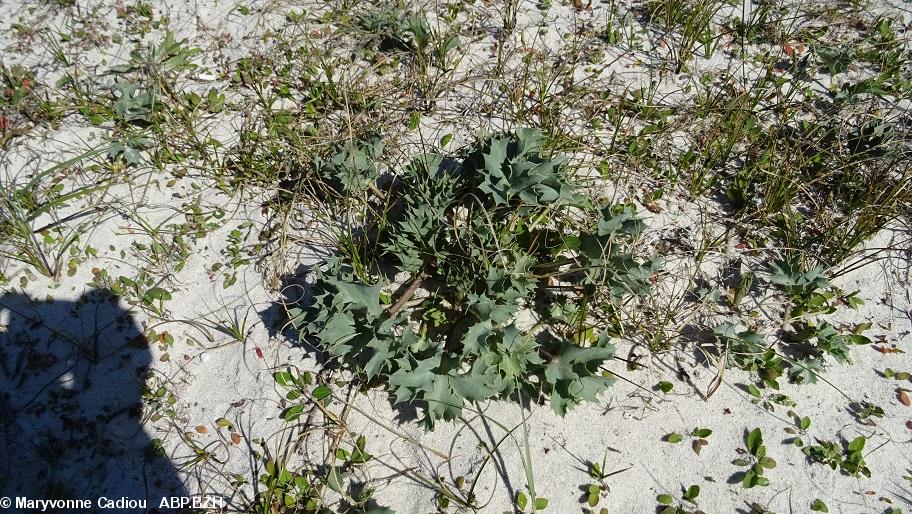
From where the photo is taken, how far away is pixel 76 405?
242cm

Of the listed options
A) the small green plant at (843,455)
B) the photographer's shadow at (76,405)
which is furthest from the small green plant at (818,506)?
the photographer's shadow at (76,405)

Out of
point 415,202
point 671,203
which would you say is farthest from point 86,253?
point 671,203

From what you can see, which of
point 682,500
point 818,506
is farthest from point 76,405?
point 818,506

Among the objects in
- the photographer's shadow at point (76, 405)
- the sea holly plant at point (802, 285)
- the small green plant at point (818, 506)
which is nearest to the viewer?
the small green plant at point (818, 506)

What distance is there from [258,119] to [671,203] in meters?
2.22

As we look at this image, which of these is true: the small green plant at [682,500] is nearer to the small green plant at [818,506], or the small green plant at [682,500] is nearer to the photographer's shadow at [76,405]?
the small green plant at [818,506]

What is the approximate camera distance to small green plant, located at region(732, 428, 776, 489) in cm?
220

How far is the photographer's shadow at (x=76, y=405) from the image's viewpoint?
7.36 feet

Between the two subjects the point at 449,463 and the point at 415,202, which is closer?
the point at 449,463

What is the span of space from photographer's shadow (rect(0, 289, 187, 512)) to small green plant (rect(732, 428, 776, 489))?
6.93 feet

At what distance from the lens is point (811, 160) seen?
2.88 m

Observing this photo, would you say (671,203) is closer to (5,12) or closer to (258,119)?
(258,119)

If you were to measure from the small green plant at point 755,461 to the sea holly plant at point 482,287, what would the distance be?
598 mm

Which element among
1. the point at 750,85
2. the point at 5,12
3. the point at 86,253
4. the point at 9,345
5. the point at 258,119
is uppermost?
the point at 5,12
